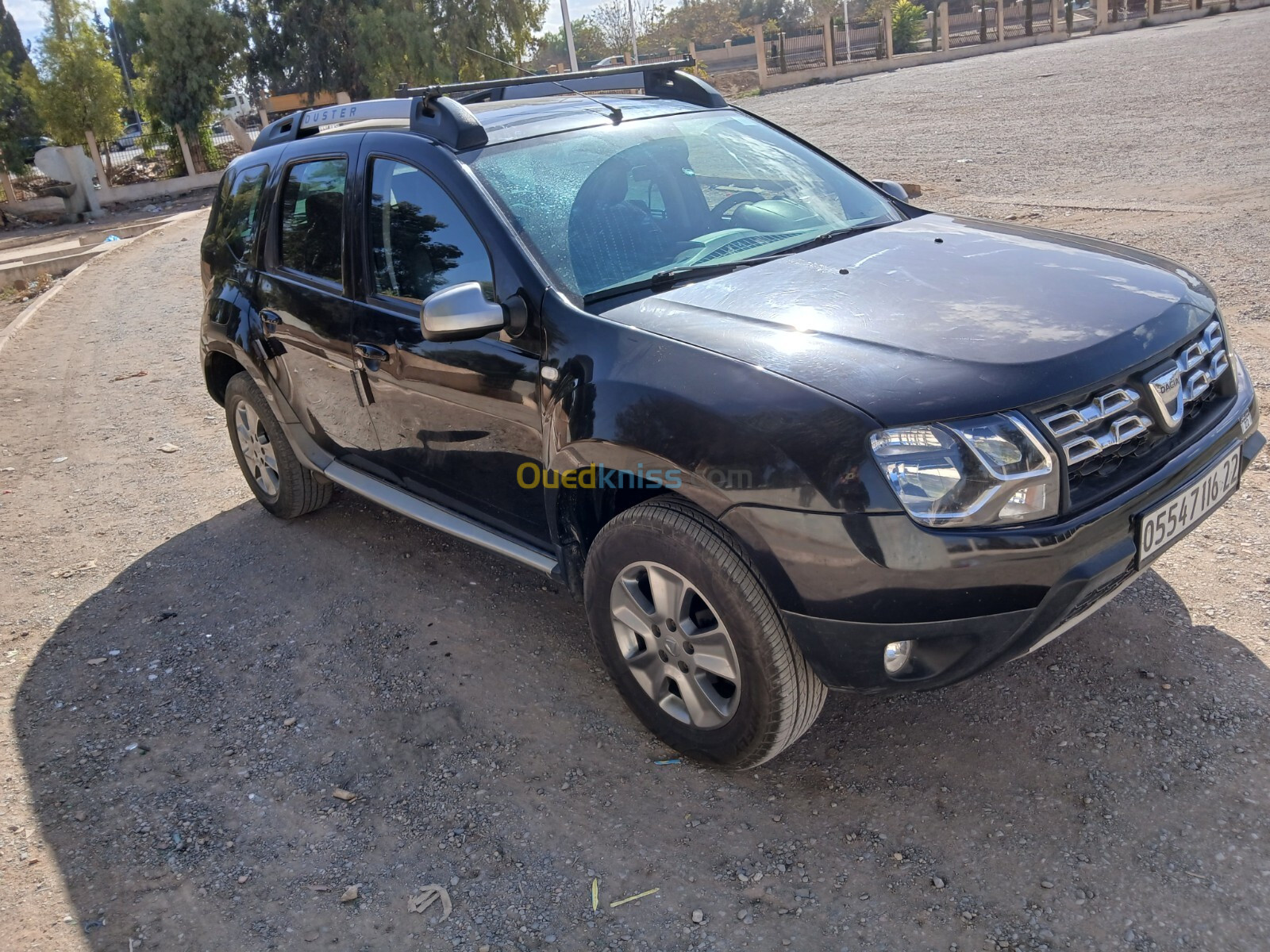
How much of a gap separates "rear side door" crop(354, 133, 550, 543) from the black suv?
1cm

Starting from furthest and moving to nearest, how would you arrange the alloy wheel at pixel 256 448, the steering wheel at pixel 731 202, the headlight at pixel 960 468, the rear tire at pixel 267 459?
the alloy wheel at pixel 256 448 < the rear tire at pixel 267 459 < the steering wheel at pixel 731 202 < the headlight at pixel 960 468

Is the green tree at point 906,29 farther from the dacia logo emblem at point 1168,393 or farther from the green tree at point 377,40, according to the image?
the dacia logo emblem at point 1168,393

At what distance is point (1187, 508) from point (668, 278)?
1.61 m

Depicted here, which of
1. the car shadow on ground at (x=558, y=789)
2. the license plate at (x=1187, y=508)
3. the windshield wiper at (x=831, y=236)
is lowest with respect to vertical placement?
the car shadow on ground at (x=558, y=789)

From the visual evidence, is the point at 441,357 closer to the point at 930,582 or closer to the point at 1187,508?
the point at 930,582

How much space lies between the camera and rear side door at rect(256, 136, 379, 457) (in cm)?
398

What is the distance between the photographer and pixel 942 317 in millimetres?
2758

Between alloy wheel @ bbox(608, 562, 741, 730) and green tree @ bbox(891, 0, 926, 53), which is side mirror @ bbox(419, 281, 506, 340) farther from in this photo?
green tree @ bbox(891, 0, 926, 53)

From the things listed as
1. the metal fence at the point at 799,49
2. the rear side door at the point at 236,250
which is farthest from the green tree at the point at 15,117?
the rear side door at the point at 236,250

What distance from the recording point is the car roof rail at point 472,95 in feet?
12.0

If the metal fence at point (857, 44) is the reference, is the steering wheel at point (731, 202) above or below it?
below

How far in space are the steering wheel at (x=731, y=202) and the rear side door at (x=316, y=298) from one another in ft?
4.63

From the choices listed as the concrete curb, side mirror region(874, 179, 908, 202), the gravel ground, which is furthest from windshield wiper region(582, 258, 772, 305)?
the concrete curb

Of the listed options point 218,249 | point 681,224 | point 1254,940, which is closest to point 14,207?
point 218,249
